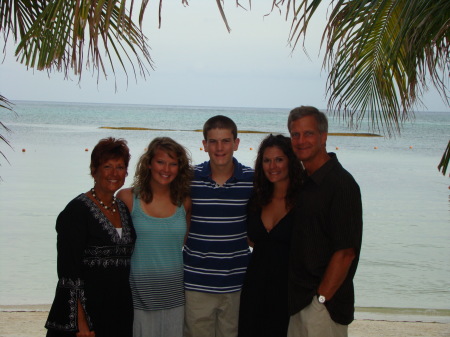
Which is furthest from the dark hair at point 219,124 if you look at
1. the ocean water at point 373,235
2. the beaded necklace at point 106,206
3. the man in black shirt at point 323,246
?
the ocean water at point 373,235

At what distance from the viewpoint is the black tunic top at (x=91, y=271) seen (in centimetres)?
310

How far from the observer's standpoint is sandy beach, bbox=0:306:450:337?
5.04 metres

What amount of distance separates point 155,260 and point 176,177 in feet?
1.77

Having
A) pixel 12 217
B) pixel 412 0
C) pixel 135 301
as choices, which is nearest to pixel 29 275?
pixel 12 217

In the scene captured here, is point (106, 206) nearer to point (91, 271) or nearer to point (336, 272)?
point (91, 271)

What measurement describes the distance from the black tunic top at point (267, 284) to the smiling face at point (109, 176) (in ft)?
2.89

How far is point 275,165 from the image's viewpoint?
11.8ft

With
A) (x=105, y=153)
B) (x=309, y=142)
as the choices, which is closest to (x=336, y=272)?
(x=309, y=142)

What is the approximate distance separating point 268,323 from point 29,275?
472cm

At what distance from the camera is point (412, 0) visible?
3248mm

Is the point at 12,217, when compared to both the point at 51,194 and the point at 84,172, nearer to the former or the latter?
the point at 51,194

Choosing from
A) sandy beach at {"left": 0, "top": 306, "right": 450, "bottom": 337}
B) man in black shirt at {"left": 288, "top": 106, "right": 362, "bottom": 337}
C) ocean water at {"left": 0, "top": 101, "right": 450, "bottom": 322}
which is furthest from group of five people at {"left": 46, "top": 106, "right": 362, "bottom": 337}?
sandy beach at {"left": 0, "top": 306, "right": 450, "bottom": 337}

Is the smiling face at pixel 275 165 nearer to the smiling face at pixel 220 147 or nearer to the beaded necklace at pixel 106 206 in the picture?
the smiling face at pixel 220 147

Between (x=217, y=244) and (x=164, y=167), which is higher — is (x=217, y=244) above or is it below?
below
